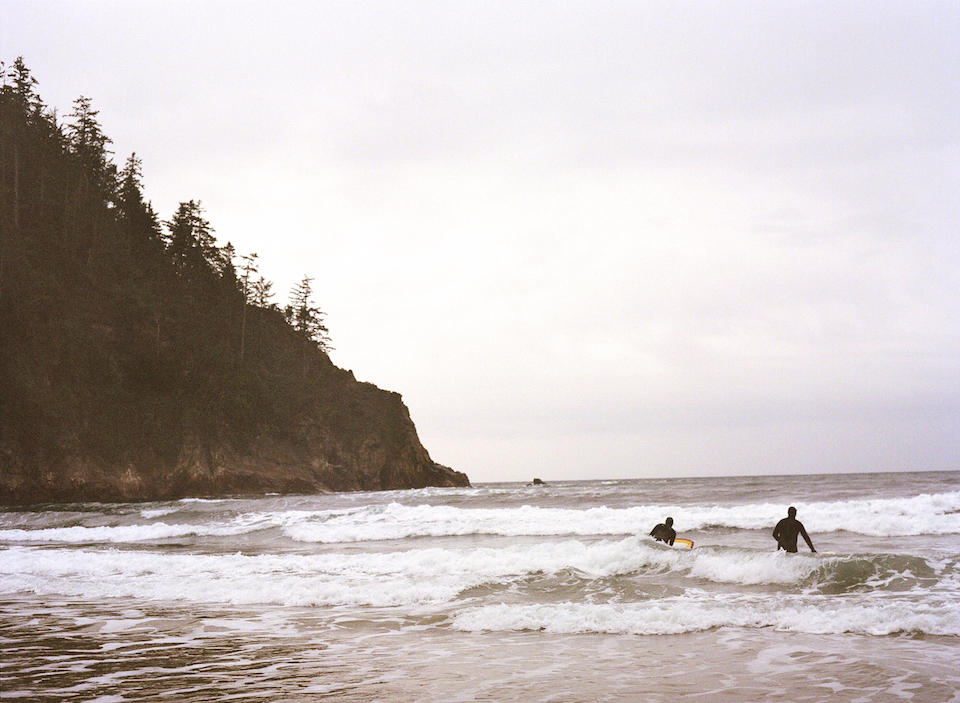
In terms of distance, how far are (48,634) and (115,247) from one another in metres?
60.9

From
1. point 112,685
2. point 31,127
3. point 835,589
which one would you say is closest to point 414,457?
point 31,127

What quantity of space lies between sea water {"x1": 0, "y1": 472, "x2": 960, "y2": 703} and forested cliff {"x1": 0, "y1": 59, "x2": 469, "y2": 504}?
1052 inches

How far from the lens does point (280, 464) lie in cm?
6050

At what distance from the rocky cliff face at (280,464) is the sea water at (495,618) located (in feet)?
78.1

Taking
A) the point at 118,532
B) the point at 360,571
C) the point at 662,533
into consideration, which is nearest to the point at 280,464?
the point at 118,532

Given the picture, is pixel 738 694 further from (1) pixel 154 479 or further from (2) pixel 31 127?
(2) pixel 31 127

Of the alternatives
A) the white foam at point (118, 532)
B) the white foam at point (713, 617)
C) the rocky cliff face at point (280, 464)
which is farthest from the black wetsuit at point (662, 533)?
the rocky cliff face at point (280, 464)

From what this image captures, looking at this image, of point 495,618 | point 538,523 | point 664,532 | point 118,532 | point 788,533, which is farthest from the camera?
point 118,532

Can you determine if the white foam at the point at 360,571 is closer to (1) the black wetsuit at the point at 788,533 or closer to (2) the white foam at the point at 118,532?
(1) the black wetsuit at the point at 788,533

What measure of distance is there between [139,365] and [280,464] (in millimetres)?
13646

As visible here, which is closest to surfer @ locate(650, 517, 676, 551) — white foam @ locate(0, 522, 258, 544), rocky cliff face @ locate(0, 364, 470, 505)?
white foam @ locate(0, 522, 258, 544)

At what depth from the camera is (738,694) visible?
24.1ft

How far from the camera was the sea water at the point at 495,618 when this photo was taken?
7.66 m

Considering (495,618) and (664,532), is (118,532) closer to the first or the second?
(664,532)
